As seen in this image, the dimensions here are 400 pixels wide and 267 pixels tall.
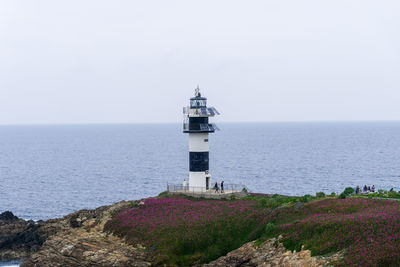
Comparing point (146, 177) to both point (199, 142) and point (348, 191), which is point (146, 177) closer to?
point (199, 142)

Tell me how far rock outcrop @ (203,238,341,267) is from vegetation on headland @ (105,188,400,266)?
674mm

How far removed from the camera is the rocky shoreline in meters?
35.3

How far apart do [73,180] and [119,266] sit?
73.9m

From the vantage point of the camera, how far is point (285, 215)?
4044 cm

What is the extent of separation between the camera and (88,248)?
136 ft

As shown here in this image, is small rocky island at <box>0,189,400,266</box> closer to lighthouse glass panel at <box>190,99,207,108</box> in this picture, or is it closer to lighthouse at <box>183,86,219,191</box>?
lighthouse at <box>183,86,219,191</box>

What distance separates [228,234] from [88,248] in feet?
38.0

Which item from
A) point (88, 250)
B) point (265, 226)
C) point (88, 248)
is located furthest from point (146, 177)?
point (265, 226)

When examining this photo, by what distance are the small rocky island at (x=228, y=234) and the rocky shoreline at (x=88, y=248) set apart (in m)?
0.08

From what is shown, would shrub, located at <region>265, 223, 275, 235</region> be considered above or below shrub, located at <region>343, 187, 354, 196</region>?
below

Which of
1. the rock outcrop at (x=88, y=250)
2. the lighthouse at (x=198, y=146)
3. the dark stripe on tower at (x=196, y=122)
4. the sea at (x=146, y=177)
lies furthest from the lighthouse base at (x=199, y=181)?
the sea at (x=146, y=177)

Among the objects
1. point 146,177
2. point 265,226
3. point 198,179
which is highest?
point 198,179

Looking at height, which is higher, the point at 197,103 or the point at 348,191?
the point at 197,103

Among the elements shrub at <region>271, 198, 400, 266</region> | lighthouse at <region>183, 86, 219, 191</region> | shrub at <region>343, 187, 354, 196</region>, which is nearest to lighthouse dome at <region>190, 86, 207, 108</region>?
lighthouse at <region>183, 86, 219, 191</region>
